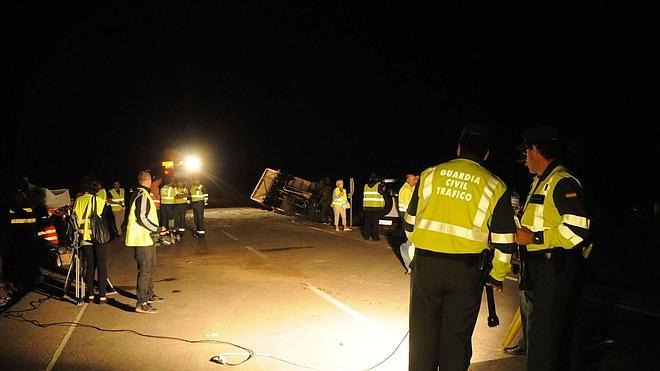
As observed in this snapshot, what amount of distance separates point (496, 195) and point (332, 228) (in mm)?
16160

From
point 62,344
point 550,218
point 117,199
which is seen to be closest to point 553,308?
point 550,218

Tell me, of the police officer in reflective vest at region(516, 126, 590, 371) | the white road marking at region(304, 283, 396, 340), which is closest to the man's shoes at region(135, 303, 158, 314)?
the white road marking at region(304, 283, 396, 340)

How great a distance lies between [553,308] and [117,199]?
15.8 metres

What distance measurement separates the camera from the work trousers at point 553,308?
12.8 ft

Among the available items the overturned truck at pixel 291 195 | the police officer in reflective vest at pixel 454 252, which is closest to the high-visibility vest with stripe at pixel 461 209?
the police officer in reflective vest at pixel 454 252

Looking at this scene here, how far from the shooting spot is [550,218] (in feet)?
13.3

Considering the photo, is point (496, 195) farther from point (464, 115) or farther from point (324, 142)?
point (324, 142)

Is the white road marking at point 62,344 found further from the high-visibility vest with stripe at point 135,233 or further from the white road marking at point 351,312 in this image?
the white road marking at point 351,312

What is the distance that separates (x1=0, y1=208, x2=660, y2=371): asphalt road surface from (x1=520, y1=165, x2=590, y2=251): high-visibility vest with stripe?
1.84 m

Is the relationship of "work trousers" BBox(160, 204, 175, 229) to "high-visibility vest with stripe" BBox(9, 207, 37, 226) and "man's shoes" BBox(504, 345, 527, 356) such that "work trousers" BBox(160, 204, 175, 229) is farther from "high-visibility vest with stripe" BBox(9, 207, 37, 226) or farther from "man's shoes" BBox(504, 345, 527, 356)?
"man's shoes" BBox(504, 345, 527, 356)

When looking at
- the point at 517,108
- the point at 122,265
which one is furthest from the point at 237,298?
the point at 517,108

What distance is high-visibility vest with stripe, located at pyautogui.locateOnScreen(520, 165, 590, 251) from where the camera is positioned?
12.8ft

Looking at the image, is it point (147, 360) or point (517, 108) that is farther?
point (517, 108)

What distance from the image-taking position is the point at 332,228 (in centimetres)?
1967
